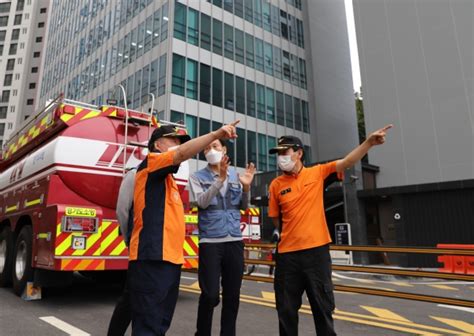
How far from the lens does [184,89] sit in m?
24.5

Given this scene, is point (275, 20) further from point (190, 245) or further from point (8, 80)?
point (8, 80)

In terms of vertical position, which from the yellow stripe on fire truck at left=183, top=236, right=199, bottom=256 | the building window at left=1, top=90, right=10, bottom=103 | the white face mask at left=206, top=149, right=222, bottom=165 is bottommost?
the yellow stripe on fire truck at left=183, top=236, right=199, bottom=256

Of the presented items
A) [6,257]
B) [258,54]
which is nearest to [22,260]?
[6,257]

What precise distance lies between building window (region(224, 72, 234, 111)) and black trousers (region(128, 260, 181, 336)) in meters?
24.5

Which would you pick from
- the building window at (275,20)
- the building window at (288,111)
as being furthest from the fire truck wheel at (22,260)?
the building window at (275,20)

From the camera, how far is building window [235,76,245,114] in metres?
27.5

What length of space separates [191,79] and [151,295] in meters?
23.5

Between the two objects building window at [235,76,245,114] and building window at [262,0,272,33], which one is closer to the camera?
building window at [235,76,245,114]

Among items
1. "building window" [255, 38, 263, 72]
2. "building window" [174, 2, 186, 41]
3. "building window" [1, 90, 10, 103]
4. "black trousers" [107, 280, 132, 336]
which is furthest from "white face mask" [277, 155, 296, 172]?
"building window" [1, 90, 10, 103]

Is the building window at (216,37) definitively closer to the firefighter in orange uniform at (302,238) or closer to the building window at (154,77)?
the building window at (154,77)

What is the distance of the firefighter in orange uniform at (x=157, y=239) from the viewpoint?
2592mm

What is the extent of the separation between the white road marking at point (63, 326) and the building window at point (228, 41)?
24755 millimetres

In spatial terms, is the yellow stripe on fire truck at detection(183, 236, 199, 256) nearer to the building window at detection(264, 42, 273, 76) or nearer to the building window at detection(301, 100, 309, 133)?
the building window at detection(264, 42, 273, 76)

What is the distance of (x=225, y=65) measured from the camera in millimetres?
27234
